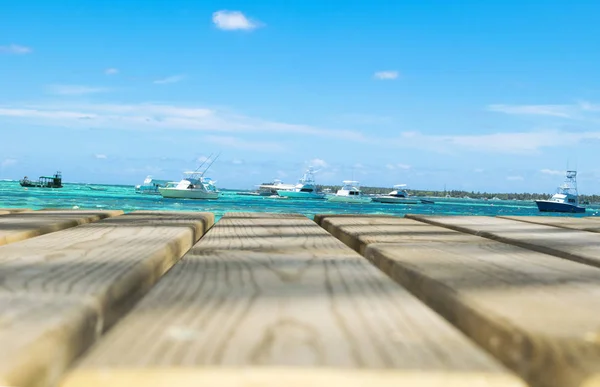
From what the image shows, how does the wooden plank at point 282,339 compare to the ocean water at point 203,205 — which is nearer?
the wooden plank at point 282,339

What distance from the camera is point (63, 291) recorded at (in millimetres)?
516

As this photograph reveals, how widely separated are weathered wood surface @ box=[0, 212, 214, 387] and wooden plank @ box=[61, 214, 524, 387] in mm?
29

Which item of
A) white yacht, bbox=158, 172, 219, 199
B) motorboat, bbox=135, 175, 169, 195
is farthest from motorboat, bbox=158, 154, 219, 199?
motorboat, bbox=135, 175, 169, 195

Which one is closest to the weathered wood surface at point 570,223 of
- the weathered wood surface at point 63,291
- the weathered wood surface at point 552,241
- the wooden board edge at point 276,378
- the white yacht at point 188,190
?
the weathered wood surface at point 552,241

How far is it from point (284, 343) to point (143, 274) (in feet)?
1.03

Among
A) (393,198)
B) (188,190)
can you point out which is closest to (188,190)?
(188,190)

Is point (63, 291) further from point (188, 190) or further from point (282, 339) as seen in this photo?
point (188, 190)

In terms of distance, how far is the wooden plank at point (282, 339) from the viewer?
33 centimetres

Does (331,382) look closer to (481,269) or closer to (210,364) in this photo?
(210,364)

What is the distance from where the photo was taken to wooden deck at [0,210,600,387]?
337mm

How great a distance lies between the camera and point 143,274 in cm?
65

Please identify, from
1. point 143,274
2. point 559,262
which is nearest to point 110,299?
point 143,274

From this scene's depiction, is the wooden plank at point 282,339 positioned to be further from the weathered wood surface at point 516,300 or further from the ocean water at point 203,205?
the ocean water at point 203,205

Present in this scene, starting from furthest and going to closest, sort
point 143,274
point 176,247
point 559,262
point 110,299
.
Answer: point 176,247
point 559,262
point 143,274
point 110,299
